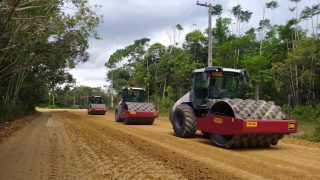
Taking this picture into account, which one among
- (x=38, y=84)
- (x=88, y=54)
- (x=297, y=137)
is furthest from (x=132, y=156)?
(x=38, y=84)

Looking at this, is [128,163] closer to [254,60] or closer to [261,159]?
[261,159]

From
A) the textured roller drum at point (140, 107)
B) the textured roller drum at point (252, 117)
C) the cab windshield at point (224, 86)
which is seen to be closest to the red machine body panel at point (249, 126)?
the textured roller drum at point (252, 117)

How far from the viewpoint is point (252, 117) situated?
1054cm

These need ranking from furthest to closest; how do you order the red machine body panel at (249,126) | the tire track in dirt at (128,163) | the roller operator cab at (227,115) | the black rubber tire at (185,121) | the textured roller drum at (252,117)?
1. the black rubber tire at (185,121)
2. the textured roller drum at (252,117)
3. the roller operator cab at (227,115)
4. the red machine body panel at (249,126)
5. the tire track in dirt at (128,163)

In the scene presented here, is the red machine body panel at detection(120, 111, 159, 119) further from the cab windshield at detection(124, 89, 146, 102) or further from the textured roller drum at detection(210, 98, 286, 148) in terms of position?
the textured roller drum at detection(210, 98, 286, 148)

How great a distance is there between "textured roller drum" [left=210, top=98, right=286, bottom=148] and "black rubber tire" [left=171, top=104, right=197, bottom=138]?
2.14m

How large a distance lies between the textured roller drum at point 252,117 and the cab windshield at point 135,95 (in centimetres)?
1336

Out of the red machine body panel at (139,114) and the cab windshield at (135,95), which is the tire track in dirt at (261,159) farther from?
the cab windshield at (135,95)

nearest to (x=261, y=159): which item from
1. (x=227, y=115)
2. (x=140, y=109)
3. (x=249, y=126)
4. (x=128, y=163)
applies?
(x=249, y=126)

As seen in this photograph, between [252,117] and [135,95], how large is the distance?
48.0 feet

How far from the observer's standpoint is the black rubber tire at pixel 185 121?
1355 centimetres

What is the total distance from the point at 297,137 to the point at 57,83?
113ft

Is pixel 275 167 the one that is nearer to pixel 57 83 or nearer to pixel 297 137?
pixel 297 137

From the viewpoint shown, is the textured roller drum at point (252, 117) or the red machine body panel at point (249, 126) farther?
the textured roller drum at point (252, 117)
